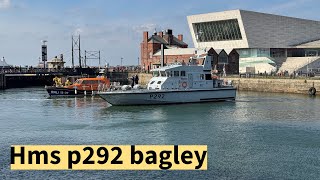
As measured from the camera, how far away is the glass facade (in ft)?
368

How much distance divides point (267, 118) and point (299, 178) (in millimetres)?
20399

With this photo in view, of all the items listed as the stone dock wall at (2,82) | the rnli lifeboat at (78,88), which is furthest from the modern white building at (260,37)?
the stone dock wall at (2,82)

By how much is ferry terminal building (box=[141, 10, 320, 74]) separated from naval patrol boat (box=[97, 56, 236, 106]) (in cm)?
4693

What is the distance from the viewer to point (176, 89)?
2087 inches

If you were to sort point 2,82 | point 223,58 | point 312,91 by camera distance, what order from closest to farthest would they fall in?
point 312,91 → point 2,82 → point 223,58

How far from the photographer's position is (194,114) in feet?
148

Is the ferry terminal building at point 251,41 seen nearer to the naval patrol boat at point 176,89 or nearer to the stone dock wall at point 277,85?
the stone dock wall at point 277,85

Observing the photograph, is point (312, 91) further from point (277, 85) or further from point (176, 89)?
point (176, 89)

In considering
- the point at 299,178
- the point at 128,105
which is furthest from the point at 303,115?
the point at 299,178

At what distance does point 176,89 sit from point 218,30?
66.0 metres

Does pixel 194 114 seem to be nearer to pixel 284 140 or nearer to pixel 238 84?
pixel 284 140

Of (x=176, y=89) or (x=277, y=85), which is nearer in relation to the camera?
(x=176, y=89)

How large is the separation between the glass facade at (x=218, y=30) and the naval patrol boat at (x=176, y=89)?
5781cm

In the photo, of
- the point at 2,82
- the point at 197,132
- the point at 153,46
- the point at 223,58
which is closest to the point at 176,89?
the point at 197,132
